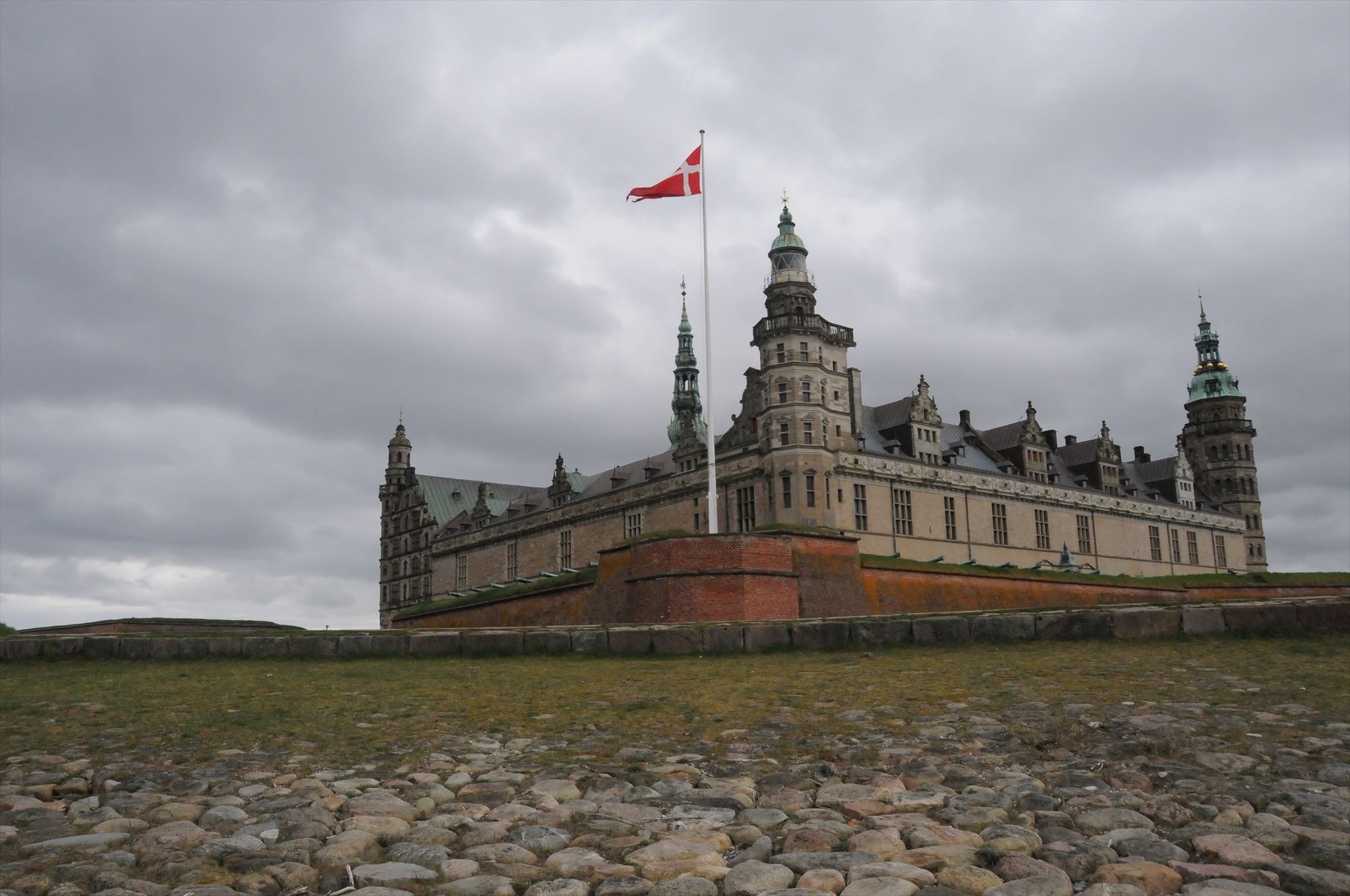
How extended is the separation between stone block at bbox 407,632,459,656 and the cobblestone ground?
24.0 ft

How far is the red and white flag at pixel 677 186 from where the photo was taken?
30.0 metres

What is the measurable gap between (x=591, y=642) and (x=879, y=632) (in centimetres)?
434

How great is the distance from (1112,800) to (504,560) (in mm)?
74178

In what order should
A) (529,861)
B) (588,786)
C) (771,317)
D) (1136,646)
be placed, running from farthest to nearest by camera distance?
(771,317), (1136,646), (588,786), (529,861)

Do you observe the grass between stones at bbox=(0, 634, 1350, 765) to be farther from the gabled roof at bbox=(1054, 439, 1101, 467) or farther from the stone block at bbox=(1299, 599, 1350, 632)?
the gabled roof at bbox=(1054, 439, 1101, 467)

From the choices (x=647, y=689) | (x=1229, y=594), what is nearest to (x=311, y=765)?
(x=647, y=689)

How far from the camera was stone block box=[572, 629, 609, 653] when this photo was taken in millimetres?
16047

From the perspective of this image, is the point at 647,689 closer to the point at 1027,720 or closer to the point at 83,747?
the point at 1027,720

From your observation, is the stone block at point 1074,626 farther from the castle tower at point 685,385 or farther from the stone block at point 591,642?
the castle tower at point 685,385

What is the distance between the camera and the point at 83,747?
345 inches

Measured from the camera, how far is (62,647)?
16562 millimetres

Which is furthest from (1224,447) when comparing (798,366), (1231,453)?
(798,366)

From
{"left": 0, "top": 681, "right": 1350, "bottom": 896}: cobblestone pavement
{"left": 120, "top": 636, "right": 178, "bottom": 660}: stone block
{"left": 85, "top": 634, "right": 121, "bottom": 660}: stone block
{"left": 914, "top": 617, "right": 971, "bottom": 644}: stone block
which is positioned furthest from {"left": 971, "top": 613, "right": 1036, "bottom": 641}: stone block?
{"left": 85, "top": 634, "right": 121, "bottom": 660}: stone block

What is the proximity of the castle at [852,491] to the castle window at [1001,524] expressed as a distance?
0.55ft
